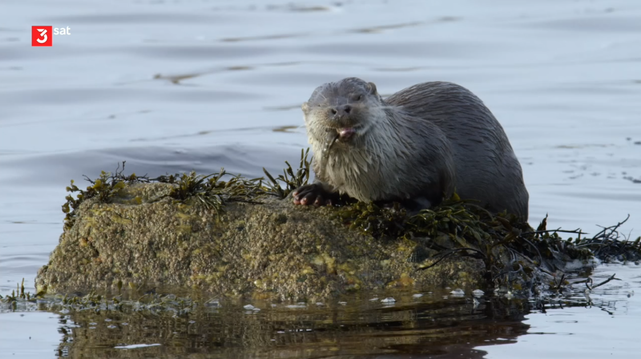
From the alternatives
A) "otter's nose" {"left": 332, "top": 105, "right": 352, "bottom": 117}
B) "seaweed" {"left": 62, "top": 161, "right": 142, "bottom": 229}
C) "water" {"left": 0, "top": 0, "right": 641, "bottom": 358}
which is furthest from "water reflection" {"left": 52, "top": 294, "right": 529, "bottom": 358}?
"otter's nose" {"left": 332, "top": 105, "right": 352, "bottom": 117}

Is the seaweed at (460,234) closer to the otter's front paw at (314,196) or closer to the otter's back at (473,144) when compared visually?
the otter's front paw at (314,196)

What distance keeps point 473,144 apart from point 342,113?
102 centimetres

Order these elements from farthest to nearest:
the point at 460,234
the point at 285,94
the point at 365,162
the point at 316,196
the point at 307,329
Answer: the point at 285,94 < the point at 316,196 < the point at 460,234 < the point at 365,162 < the point at 307,329

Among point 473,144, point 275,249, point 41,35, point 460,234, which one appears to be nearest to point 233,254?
point 275,249

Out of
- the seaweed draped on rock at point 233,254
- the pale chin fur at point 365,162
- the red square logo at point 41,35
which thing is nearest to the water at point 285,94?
the red square logo at point 41,35

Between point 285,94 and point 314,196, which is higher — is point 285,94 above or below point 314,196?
above

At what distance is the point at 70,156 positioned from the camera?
30.0ft

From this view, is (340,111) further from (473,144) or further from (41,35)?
(41,35)

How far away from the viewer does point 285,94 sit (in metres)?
12.6

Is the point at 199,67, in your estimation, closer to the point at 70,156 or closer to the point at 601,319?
the point at 70,156

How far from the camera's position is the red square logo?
15.7 metres

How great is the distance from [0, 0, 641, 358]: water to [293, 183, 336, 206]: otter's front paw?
1.98 ft

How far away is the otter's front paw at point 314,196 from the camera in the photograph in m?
4.78

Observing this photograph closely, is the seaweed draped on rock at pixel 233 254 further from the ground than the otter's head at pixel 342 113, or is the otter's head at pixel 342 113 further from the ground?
the otter's head at pixel 342 113
